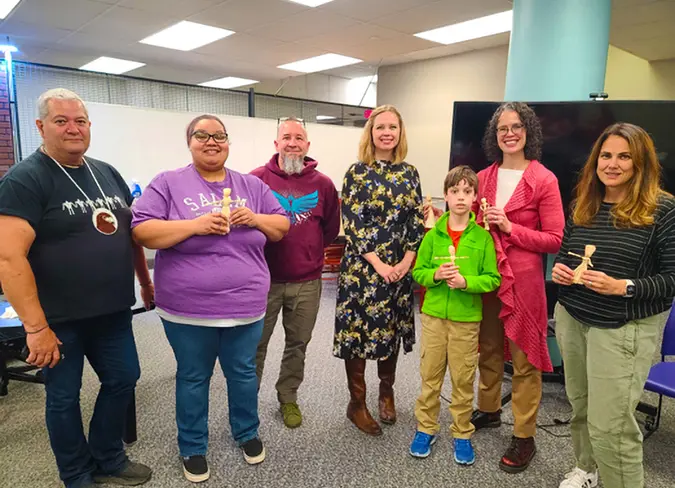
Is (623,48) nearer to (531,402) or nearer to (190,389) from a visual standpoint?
(531,402)

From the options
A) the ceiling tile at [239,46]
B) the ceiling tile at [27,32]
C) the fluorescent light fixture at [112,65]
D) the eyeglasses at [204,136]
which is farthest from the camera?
the fluorescent light fixture at [112,65]

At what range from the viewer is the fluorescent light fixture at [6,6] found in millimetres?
5176

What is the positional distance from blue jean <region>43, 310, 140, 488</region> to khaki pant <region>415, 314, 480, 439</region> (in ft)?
4.27

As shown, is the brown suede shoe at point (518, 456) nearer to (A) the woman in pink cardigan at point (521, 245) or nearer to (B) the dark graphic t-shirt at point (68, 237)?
(A) the woman in pink cardigan at point (521, 245)

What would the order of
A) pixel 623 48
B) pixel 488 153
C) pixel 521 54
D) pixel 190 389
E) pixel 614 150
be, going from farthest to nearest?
1. pixel 623 48
2. pixel 521 54
3. pixel 488 153
4. pixel 190 389
5. pixel 614 150

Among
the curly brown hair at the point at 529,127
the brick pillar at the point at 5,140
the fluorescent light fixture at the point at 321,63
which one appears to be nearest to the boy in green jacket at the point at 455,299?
the curly brown hair at the point at 529,127

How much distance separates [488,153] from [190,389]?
1.76m

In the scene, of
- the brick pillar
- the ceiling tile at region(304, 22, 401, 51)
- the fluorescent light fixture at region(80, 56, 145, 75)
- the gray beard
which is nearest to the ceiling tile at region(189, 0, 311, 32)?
the ceiling tile at region(304, 22, 401, 51)

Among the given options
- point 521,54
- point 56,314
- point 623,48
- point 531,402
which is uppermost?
point 623,48

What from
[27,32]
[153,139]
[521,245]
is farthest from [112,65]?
[521,245]

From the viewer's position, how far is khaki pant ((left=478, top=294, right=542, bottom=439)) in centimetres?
209

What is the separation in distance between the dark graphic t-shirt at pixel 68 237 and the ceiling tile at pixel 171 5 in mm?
4032

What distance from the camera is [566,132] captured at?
10.1 feet

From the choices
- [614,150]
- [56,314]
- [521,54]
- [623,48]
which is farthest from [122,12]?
[623,48]
